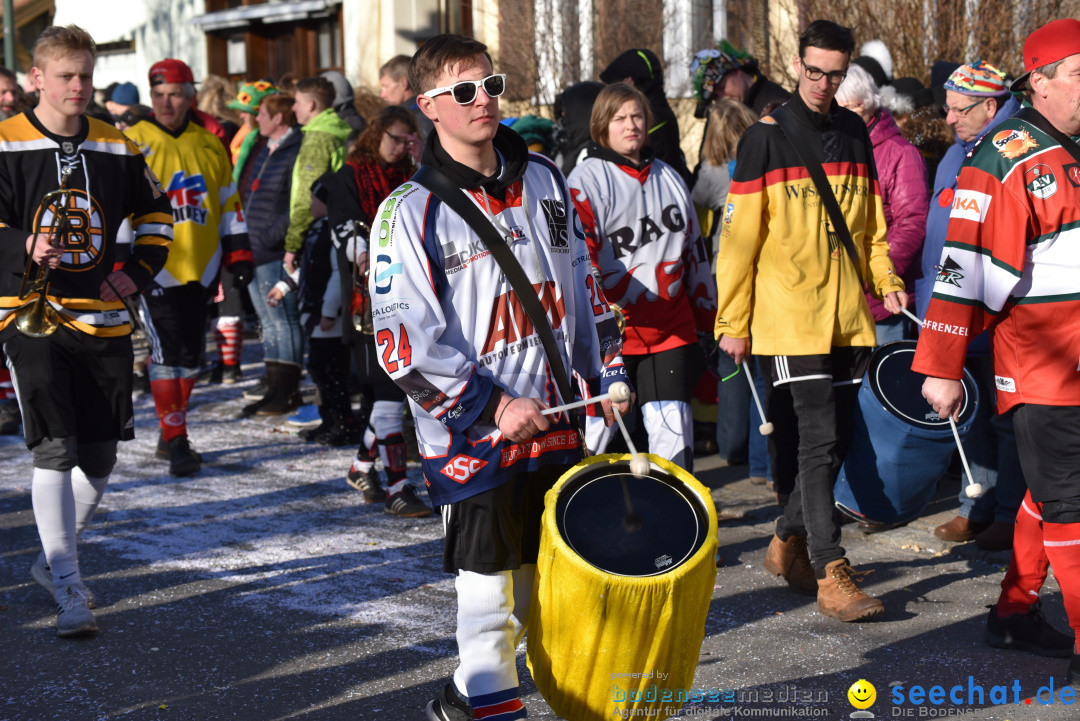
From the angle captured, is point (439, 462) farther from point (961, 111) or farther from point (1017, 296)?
point (961, 111)

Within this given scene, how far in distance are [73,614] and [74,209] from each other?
169 cm

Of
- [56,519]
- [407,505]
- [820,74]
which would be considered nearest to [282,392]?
[407,505]

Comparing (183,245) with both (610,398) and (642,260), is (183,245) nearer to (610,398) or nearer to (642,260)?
(642,260)

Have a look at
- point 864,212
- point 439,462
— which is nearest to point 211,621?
point 439,462

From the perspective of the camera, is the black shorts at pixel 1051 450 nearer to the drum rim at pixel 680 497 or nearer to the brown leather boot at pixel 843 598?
the brown leather boot at pixel 843 598

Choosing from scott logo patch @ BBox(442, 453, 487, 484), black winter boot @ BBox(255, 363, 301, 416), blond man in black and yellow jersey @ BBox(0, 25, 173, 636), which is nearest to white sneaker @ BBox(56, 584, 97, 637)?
blond man in black and yellow jersey @ BBox(0, 25, 173, 636)

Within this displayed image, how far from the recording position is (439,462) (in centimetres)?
347

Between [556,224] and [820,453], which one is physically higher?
[556,224]

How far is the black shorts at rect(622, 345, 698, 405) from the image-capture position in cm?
575

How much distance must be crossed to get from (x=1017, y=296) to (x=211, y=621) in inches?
134

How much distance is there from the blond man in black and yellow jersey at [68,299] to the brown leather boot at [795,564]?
2927 mm

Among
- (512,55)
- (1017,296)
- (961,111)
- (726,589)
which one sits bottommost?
(726,589)

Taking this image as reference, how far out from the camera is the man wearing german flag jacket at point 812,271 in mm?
5070

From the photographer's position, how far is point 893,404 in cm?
546
